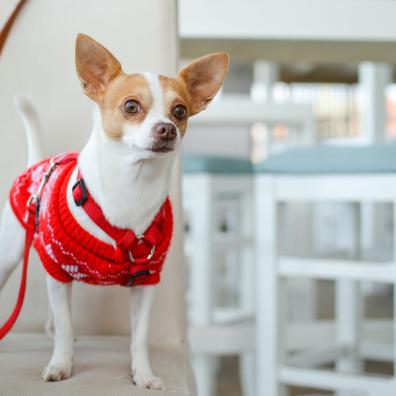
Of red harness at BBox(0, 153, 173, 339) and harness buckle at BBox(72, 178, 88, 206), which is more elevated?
harness buckle at BBox(72, 178, 88, 206)

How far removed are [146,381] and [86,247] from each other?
5.4 inches

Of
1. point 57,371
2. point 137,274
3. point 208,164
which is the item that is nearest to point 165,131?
point 137,274

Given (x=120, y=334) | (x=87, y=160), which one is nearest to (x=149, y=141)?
(x=87, y=160)

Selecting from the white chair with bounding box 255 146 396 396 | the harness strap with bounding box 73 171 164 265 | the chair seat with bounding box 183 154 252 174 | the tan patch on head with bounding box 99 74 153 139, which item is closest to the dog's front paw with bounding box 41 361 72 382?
the harness strap with bounding box 73 171 164 265

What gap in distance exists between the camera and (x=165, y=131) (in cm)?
54

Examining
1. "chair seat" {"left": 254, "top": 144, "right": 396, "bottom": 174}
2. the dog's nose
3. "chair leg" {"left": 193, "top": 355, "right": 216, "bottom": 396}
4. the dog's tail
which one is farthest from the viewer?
"chair leg" {"left": 193, "top": 355, "right": 216, "bottom": 396}

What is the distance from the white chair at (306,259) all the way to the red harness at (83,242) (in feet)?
1.61

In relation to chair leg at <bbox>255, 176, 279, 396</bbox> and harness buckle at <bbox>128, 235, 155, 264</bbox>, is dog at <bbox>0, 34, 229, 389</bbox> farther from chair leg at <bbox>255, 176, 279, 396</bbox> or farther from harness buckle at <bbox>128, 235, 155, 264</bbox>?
chair leg at <bbox>255, 176, 279, 396</bbox>

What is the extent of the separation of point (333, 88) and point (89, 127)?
11.3 feet

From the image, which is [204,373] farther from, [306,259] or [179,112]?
[179,112]

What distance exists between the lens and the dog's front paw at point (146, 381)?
583 millimetres

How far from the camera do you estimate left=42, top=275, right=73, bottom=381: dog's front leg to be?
0.59m

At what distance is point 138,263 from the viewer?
59 centimetres

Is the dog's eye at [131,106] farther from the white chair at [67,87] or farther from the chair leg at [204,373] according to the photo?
the chair leg at [204,373]
